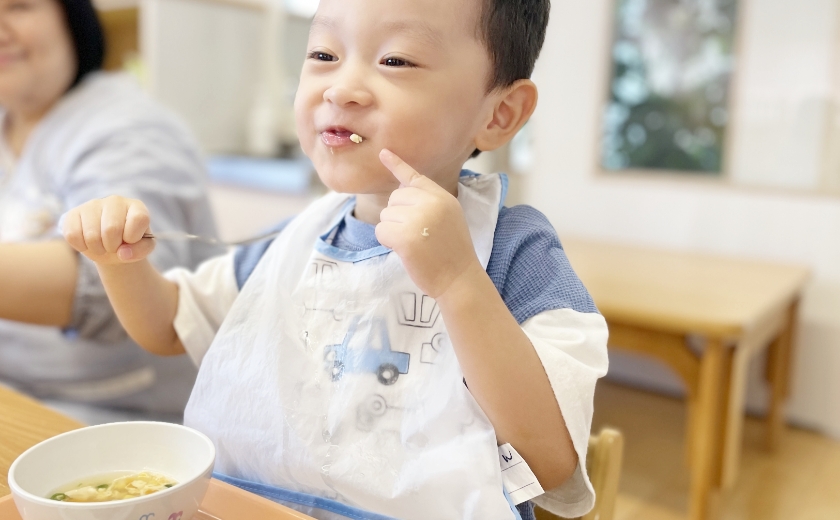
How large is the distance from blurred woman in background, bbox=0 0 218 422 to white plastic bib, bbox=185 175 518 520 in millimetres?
422

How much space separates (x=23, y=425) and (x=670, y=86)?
230cm

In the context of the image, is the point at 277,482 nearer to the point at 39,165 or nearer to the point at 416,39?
the point at 416,39

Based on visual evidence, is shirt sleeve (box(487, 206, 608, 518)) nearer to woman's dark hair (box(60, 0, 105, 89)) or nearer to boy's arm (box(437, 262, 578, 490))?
boy's arm (box(437, 262, 578, 490))

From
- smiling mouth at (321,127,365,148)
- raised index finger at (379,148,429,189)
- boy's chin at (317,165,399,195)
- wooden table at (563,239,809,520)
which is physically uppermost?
smiling mouth at (321,127,365,148)

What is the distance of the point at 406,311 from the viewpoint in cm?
72

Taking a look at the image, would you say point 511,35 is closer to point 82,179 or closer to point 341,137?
point 341,137

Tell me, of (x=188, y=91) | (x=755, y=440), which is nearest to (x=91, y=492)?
(x=755, y=440)

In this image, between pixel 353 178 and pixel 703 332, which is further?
pixel 703 332

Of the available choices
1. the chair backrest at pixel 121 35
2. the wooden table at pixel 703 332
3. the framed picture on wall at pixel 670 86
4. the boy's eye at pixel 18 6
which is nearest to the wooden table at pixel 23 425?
the boy's eye at pixel 18 6

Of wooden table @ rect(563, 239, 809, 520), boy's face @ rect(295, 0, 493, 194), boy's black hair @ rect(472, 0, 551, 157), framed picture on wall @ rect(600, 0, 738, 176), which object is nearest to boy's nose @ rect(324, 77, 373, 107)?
boy's face @ rect(295, 0, 493, 194)

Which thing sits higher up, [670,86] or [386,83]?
[670,86]

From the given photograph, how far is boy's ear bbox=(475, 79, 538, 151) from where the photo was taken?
74cm

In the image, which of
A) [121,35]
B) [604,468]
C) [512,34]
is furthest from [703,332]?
[121,35]

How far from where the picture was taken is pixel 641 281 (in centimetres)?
194
